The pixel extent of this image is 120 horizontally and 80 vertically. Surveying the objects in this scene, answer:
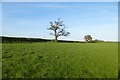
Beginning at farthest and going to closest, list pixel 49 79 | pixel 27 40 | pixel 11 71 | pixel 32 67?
pixel 27 40 < pixel 32 67 < pixel 11 71 < pixel 49 79

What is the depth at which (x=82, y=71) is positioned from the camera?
65.2 feet

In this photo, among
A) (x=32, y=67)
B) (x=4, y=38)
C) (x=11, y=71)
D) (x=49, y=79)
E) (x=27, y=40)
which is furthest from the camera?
(x=27, y=40)

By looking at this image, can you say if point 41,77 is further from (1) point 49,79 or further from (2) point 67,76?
(2) point 67,76

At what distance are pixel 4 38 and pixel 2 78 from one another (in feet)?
164

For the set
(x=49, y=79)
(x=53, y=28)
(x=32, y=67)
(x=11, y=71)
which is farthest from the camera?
(x=53, y=28)

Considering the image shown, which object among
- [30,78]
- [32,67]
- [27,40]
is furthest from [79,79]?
[27,40]

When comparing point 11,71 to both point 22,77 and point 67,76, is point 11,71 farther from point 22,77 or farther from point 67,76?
point 67,76

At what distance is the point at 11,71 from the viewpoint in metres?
18.9

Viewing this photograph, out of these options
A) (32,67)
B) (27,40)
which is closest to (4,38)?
(27,40)

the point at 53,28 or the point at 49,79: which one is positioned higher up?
the point at 53,28

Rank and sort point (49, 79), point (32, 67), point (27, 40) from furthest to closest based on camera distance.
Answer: point (27, 40) < point (32, 67) < point (49, 79)

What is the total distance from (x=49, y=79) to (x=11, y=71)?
4.00 m

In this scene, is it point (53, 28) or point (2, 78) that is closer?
point (2, 78)

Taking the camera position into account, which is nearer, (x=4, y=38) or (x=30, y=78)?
(x=30, y=78)
